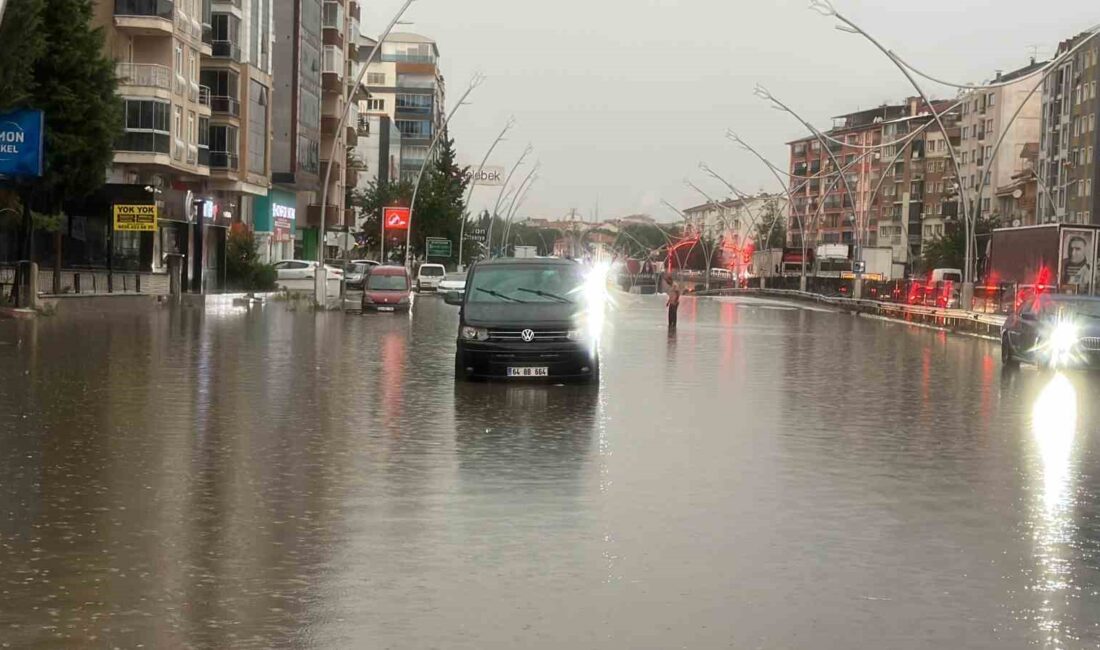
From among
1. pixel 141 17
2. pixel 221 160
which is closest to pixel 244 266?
pixel 221 160

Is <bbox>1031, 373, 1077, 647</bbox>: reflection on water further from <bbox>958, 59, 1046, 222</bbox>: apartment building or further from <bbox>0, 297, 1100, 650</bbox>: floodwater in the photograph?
<bbox>958, 59, 1046, 222</bbox>: apartment building

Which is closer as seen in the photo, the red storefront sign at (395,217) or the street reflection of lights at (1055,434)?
the street reflection of lights at (1055,434)

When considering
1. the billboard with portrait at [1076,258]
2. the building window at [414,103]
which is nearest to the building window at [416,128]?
the building window at [414,103]

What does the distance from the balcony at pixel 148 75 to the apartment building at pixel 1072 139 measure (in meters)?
71.5

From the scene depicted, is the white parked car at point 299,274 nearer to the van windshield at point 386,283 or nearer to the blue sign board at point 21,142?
the van windshield at point 386,283

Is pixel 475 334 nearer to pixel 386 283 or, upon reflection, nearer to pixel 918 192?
pixel 386 283

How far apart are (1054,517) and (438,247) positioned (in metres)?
99.6

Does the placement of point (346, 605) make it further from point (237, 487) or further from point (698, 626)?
point (237, 487)

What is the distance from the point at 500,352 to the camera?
21.3 metres

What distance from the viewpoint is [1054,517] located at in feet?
35.0

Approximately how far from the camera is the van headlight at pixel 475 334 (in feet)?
Answer: 70.1

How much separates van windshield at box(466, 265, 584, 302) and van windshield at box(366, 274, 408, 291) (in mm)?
32040

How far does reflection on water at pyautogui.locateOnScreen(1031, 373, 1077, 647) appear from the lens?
7.61 m

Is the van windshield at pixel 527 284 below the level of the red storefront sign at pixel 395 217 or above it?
below
